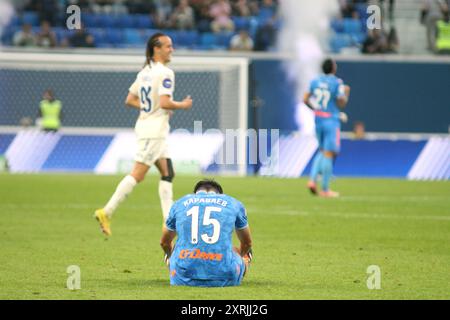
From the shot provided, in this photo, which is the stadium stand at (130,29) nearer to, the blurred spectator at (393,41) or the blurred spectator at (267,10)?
the blurred spectator at (267,10)

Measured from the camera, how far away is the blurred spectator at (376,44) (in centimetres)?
3016

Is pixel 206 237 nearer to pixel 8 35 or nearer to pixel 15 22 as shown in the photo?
pixel 8 35

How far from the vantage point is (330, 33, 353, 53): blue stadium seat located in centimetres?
3114

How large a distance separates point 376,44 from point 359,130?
9.37 ft

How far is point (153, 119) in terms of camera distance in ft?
43.7

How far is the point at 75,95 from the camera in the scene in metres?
28.6

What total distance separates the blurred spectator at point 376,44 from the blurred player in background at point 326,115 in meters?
10.3

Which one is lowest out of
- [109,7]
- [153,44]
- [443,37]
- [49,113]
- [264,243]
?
[49,113]

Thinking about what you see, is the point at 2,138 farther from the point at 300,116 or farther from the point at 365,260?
the point at 365,260

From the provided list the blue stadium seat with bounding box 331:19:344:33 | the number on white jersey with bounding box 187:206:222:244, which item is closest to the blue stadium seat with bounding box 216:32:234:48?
the blue stadium seat with bounding box 331:19:344:33

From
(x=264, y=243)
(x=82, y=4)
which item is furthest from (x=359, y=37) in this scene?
(x=264, y=243)

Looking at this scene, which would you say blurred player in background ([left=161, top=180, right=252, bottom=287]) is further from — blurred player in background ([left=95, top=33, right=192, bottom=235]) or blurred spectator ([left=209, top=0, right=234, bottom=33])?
blurred spectator ([left=209, top=0, right=234, bottom=33])

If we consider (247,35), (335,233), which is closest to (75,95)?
(247,35)

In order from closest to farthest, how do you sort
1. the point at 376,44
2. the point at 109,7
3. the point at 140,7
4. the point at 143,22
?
1. the point at 376,44
2. the point at 143,22
3. the point at 140,7
4. the point at 109,7
